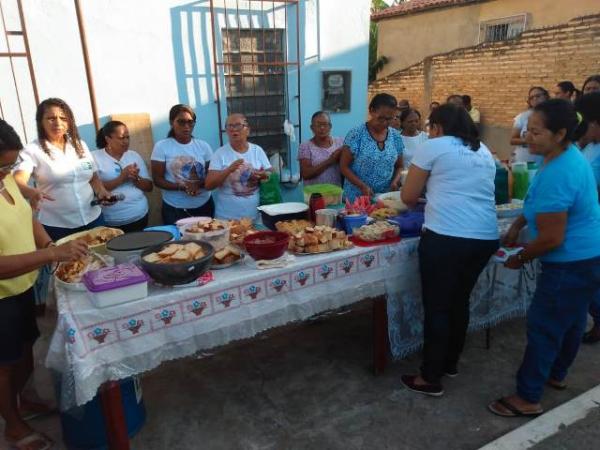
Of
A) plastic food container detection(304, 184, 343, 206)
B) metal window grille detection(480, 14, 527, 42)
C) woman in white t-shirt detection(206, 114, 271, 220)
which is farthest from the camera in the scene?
metal window grille detection(480, 14, 527, 42)

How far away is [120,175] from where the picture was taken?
10.6 ft

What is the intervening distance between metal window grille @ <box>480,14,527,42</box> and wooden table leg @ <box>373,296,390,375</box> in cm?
1019

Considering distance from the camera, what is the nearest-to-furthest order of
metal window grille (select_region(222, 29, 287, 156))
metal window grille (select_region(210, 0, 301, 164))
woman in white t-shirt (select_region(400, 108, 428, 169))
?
woman in white t-shirt (select_region(400, 108, 428, 169)) → metal window grille (select_region(210, 0, 301, 164)) → metal window grille (select_region(222, 29, 287, 156))

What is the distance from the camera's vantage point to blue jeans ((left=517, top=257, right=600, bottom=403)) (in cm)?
216

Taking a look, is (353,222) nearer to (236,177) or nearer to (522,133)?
(236,177)

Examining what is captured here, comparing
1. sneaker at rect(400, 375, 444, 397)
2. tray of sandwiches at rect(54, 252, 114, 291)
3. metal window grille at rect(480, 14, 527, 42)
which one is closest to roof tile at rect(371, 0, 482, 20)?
metal window grille at rect(480, 14, 527, 42)

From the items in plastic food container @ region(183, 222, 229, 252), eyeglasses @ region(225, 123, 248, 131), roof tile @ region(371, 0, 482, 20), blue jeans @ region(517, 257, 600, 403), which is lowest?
blue jeans @ region(517, 257, 600, 403)

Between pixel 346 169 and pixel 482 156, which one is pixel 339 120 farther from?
pixel 482 156

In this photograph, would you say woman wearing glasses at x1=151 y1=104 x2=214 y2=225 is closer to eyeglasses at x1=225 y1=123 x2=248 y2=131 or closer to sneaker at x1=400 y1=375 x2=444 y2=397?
eyeglasses at x1=225 y1=123 x2=248 y2=131

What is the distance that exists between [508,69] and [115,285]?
972 cm

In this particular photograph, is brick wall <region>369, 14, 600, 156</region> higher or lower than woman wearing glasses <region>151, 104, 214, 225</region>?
higher

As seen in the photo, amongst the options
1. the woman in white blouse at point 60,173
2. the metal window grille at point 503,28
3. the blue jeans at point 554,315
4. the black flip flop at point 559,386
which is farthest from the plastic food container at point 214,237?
the metal window grille at point 503,28

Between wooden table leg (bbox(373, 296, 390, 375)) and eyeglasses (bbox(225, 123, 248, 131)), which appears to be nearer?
wooden table leg (bbox(373, 296, 390, 375))

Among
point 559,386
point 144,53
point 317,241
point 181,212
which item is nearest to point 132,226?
point 181,212
